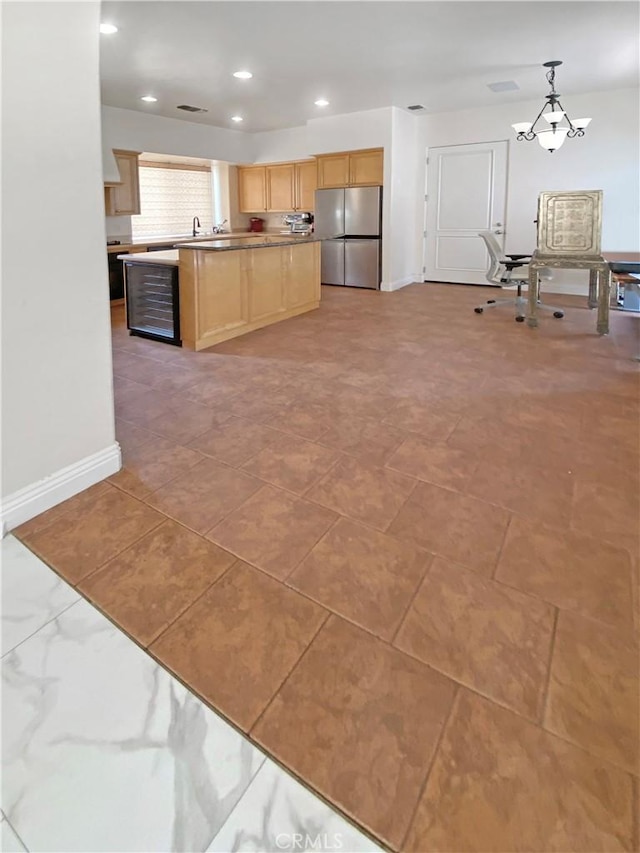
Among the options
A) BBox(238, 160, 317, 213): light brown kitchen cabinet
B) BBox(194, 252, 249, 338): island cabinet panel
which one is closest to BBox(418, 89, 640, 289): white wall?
BBox(238, 160, 317, 213): light brown kitchen cabinet

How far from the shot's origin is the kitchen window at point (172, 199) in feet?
26.7

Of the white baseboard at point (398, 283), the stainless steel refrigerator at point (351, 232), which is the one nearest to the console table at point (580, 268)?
the white baseboard at point (398, 283)

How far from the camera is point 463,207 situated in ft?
26.4

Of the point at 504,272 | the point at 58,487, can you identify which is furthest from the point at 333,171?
the point at 58,487

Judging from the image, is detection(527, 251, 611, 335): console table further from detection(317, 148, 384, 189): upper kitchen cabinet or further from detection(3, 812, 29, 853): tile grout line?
detection(3, 812, 29, 853): tile grout line

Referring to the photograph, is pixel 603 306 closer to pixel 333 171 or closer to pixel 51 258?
pixel 333 171

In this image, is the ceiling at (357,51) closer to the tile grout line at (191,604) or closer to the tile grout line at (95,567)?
the tile grout line at (95,567)

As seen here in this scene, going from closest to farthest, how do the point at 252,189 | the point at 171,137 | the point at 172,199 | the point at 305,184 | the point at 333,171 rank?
1. the point at 171,137
2. the point at 333,171
3. the point at 172,199
4. the point at 305,184
5. the point at 252,189

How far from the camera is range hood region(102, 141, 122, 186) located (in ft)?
22.0

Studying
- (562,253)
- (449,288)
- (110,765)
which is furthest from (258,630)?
(449,288)

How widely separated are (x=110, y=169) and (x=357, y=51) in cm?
358

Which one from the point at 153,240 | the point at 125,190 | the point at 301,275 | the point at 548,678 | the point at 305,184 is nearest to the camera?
the point at 548,678

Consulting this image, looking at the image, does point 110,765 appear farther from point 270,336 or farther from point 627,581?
point 270,336

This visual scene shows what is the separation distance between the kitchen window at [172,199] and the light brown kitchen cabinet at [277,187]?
2.08 feet
